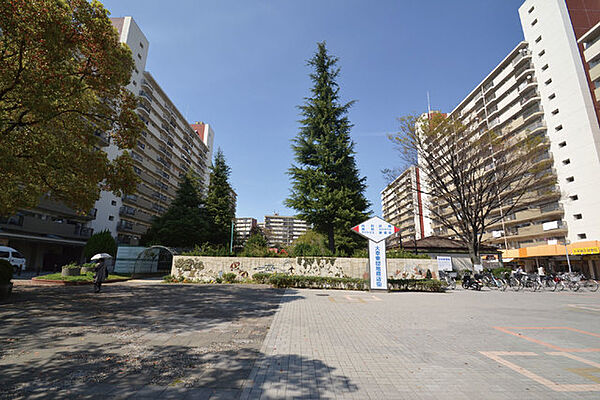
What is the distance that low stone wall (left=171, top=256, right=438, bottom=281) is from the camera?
17417 mm

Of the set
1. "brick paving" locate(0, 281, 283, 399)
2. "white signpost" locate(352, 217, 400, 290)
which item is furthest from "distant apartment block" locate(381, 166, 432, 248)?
"brick paving" locate(0, 281, 283, 399)

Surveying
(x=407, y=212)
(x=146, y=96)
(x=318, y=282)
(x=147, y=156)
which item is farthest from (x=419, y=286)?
(x=407, y=212)

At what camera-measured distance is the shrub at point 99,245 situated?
2434cm

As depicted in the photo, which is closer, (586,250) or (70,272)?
(70,272)

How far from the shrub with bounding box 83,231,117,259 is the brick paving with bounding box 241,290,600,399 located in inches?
950

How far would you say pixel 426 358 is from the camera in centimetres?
438

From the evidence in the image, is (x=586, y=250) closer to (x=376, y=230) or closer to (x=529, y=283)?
(x=529, y=283)

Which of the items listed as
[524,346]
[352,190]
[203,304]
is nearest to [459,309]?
[524,346]

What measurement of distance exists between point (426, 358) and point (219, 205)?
32598 millimetres

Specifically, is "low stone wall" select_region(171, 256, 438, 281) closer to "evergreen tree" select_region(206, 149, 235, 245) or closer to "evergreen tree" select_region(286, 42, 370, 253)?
"evergreen tree" select_region(286, 42, 370, 253)

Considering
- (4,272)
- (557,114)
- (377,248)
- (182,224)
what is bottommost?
(4,272)

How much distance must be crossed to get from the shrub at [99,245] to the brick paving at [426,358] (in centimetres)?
2414

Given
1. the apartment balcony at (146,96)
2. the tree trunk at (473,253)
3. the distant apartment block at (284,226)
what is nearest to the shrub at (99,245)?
the apartment balcony at (146,96)

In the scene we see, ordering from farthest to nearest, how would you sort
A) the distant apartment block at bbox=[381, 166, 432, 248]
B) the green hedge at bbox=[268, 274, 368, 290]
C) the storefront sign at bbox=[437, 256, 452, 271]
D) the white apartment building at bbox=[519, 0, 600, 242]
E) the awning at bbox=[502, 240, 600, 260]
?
the distant apartment block at bbox=[381, 166, 432, 248] < the white apartment building at bbox=[519, 0, 600, 242] < the awning at bbox=[502, 240, 600, 260] < the storefront sign at bbox=[437, 256, 452, 271] < the green hedge at bbox=[268, 274, 368, 290]
